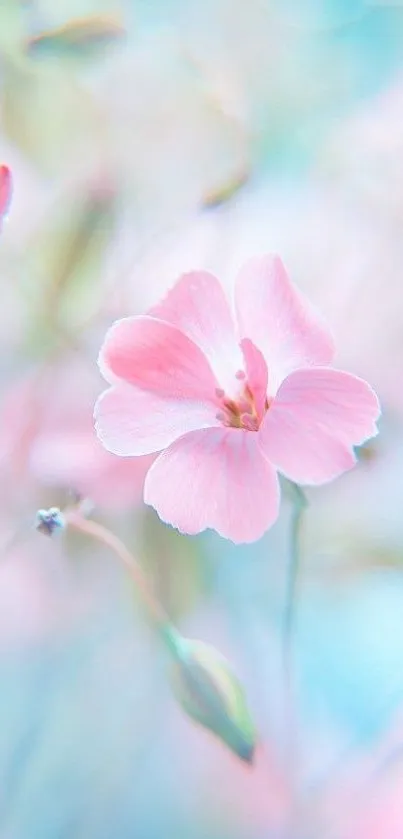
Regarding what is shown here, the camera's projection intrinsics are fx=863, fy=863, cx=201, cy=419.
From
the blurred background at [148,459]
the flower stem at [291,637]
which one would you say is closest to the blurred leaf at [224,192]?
the blurred background at [148,459]

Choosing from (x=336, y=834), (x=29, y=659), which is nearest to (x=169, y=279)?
(x=29, y=659)

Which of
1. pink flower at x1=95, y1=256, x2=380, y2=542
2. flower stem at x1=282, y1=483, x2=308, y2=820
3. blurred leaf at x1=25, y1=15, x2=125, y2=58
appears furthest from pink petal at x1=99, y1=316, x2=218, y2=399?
blurred leaf at x1=25, y1=15, x2=125, y2=58

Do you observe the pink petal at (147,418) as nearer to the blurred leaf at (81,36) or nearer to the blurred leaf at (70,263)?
the blurred leaf at (70,263)

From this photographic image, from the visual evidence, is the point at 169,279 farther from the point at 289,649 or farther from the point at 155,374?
the point at 289,649

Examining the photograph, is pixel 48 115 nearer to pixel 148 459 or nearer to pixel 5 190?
pixel 5 190

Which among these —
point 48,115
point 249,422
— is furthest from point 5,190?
point 249,422

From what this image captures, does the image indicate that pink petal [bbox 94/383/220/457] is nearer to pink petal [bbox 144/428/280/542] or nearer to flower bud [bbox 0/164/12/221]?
pink petal [bbox 144/428/280/542]
